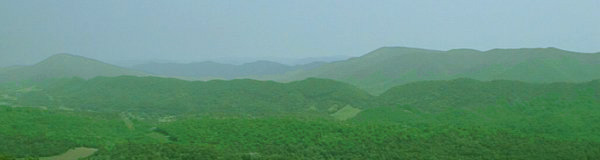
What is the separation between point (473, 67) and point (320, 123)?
97.1 m

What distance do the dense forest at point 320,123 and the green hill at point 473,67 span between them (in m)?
37.8

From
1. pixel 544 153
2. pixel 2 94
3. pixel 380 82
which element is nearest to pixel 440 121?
pixel 544 153

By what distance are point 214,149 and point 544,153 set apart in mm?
34069

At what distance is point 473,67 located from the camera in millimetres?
148875

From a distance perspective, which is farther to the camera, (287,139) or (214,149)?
(287,139)

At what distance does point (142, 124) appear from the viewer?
242 feet

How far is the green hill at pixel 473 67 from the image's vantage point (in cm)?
12988

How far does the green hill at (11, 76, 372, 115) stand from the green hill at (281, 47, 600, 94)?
3315 centimetres

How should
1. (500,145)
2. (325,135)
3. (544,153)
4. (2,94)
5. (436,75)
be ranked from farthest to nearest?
1. (436,75)
2. (2,94)
3. (325,135)
4. (500,145)
5. (544,153)

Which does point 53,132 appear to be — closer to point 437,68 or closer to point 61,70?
point 437,68

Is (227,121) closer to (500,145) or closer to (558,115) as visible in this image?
(500,145)

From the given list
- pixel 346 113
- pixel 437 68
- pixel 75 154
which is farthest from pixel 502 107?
pixel 437 68

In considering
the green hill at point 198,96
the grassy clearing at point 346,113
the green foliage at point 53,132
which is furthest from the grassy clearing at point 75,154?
the grassy clearing at point 346,113

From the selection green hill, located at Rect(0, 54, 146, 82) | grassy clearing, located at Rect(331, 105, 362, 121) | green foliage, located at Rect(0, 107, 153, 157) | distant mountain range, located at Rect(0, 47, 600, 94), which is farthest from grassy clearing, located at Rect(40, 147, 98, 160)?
green hill, located at Rect(0, 54, 146, 82)
